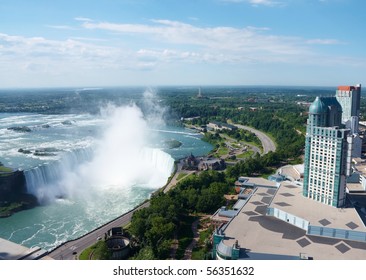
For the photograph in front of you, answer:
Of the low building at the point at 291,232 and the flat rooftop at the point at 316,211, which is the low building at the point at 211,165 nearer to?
the flat rooftop at the point at 316,211

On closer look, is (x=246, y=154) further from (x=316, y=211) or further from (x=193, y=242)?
(x=193, y=242)

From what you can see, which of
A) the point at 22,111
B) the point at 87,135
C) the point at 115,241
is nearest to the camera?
the point at 115,241

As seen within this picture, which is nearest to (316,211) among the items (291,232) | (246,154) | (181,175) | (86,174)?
(291,232)

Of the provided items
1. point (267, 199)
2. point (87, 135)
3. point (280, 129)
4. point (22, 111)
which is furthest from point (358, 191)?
point (22, 111)

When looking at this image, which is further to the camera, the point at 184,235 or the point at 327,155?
the point at 184,235

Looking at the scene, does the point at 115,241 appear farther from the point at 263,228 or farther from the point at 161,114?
the point at 161,114

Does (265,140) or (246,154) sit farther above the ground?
(265,140)

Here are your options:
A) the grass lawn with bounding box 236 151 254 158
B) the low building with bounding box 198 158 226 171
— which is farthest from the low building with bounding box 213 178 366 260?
the grass lawn with bounding box 236 151 254 158

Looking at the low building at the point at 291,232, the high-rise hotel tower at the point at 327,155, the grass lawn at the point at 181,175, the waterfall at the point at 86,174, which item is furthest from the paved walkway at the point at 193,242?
the grass lawn at the point at 181,175
